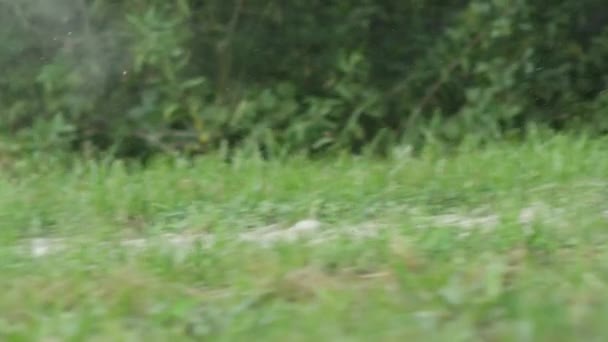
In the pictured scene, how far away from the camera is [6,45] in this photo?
24.6 feet

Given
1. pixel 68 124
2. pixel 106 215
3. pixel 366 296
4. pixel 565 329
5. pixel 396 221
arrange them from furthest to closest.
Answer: pixel 68 124
pixel 106 215
pixel 396 221
pixel 366 296
pixel 565 329

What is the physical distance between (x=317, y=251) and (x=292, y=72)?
12.6 feet

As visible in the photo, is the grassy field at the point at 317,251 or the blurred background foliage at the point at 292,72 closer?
the grassy field at the point at 317,251

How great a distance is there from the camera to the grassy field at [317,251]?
3.34 metres

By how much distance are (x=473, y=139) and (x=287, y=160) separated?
4.06 ft

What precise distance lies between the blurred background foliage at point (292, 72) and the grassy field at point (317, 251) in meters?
1.16

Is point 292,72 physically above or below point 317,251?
above

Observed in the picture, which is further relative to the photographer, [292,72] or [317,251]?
[292,72]

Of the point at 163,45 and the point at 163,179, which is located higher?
the point at 163,45

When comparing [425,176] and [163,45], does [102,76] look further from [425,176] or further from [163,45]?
[425,176]

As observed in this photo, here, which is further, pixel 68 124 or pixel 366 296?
pixel 68 124

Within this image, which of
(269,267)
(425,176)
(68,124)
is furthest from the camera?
(68,124)

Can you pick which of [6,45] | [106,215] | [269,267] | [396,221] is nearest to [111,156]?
[6,45]

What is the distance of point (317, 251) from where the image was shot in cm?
409
